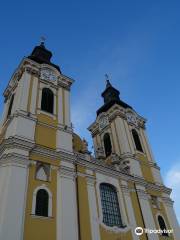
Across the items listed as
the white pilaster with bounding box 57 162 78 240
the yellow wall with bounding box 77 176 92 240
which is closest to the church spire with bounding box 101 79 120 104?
the yellow wall with bounding box 77 176 92 240

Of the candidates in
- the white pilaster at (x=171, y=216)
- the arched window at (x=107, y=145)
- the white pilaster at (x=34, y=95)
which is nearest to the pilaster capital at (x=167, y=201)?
the white pilaster at (x=171, y=216)

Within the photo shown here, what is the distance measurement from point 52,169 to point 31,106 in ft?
17.5

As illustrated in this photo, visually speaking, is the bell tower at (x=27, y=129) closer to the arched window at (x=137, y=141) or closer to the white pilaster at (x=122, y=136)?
the white pilaster at (x=122, y=136)

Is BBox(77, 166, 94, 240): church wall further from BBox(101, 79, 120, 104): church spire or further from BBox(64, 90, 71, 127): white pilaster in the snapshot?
BBox(101, 79, 120, 104): church spire

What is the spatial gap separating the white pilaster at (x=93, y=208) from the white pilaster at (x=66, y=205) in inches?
53.7

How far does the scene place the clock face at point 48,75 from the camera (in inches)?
931

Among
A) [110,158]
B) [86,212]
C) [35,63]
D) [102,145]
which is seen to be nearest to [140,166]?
[110,158]

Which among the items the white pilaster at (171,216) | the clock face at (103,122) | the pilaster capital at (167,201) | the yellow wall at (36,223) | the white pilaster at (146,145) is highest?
the clock face at (103,122)

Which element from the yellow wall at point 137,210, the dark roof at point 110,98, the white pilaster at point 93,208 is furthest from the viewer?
the dark roof at point 110,98

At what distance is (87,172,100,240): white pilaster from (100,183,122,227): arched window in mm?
1054

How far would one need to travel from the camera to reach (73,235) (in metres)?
15.1

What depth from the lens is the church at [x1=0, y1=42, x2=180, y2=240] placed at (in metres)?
14.8

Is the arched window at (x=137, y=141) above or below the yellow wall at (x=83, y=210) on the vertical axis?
above

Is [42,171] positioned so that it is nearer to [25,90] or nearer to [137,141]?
[25,90]
